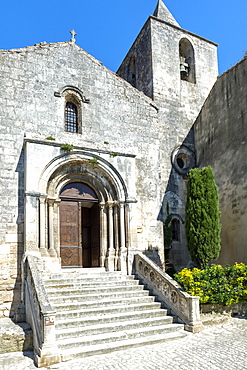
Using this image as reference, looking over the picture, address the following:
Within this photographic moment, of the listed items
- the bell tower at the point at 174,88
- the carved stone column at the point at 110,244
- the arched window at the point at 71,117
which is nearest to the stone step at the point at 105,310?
the carved stone column at the point at 110,244

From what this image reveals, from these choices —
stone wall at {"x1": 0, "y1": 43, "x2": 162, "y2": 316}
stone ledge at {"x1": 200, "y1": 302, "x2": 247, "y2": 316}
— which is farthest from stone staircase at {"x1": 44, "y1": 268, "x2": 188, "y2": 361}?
stone wall at {"x1": 0, "y1": 43, "x2": 162, "y2": 316}

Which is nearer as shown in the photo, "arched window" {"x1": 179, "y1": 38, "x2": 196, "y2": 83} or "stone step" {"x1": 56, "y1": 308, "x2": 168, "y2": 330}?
"stone step" {"x1": 56, "y1": 308, "x2": 168, "y2": 330}

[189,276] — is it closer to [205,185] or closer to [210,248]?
[210,248]

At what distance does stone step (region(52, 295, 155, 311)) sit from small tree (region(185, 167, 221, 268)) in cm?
238

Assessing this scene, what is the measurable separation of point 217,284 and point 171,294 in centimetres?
138

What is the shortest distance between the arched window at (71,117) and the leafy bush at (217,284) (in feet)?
19.0

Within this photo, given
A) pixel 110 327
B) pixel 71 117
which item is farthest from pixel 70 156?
pixel 110 327

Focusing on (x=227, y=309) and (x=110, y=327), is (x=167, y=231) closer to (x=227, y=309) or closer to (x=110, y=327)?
(x=227, y=309)

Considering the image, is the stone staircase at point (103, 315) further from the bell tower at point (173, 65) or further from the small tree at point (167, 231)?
the bell tower at point (173, 65)

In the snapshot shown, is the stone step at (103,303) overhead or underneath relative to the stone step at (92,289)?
underneath

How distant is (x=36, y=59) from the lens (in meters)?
11.3

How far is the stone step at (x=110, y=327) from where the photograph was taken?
7219 millimetres

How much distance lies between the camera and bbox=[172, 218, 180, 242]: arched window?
14.1 meters

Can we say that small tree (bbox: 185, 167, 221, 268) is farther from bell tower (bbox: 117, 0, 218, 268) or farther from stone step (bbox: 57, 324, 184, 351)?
stone step (bbox: 57, 324, 184, 351)
